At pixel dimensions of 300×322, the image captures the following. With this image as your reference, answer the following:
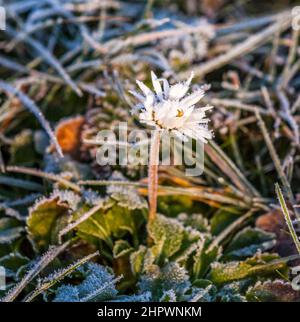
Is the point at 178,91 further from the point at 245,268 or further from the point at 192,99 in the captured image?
the point at 245,268

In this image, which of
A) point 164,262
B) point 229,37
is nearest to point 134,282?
point 164,262

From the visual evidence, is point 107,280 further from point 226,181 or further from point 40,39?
point 40,39

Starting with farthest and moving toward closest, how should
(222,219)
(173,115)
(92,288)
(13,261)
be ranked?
(222,219), (13,261), (92,288), (173,115)

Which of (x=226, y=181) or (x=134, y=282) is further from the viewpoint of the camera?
(x=226, y=181)

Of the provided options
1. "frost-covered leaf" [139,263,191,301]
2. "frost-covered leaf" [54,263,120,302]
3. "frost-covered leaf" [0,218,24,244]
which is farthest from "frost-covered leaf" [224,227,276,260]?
"frost-covered leaf" [0,218,24,244]

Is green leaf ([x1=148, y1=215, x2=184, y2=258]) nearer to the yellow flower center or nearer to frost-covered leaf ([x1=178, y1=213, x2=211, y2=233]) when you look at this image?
frost-covered leaf ([x1=178, y1=213, x2=211, y2=233])

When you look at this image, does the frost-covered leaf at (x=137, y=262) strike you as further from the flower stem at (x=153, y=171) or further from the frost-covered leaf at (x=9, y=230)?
the frost-covered leaf at (x=9, y=230)

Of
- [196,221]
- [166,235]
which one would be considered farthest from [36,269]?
[196,221]
